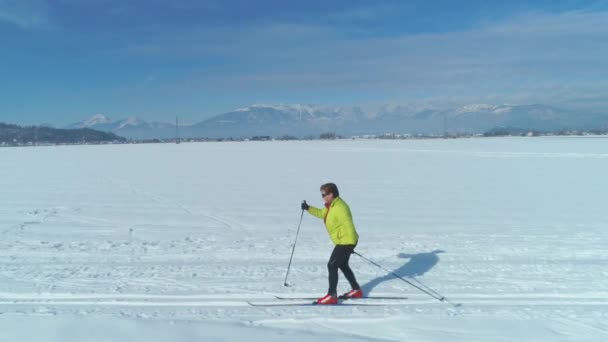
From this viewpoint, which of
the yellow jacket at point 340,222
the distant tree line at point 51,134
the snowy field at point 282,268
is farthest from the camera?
the distant tree line at point 51,134

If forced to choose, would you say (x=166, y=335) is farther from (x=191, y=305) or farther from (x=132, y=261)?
(x=132, y=261)

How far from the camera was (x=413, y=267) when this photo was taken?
723cm

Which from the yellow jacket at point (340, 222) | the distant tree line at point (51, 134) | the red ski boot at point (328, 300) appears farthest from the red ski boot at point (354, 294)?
the distant tree line at point (51, 134)

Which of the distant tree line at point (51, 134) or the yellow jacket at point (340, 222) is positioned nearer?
the yellow jacket at point (340, 222)

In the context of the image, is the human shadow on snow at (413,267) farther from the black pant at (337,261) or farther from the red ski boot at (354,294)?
the black pant at (337,261)

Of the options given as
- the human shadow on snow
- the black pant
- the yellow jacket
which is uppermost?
the yellow jacket

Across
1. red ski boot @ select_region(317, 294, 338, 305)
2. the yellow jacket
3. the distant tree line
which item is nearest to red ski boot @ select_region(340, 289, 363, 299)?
red ski boot @ select_region(317, 294, 338, 305)

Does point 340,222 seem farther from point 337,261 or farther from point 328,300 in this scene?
point 328,300

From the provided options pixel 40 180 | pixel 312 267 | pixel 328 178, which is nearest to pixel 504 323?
pixel 312 267

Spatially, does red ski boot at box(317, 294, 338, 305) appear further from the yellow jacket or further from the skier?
the yellow jacket

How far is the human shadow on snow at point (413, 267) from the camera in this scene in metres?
6.43

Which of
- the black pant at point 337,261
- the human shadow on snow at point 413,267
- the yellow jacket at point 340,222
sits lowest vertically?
the human shadow on snow at point 413,267

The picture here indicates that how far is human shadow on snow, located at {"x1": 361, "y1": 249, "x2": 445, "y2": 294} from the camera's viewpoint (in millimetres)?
6433

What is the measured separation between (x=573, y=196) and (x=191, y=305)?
13.9 metres
